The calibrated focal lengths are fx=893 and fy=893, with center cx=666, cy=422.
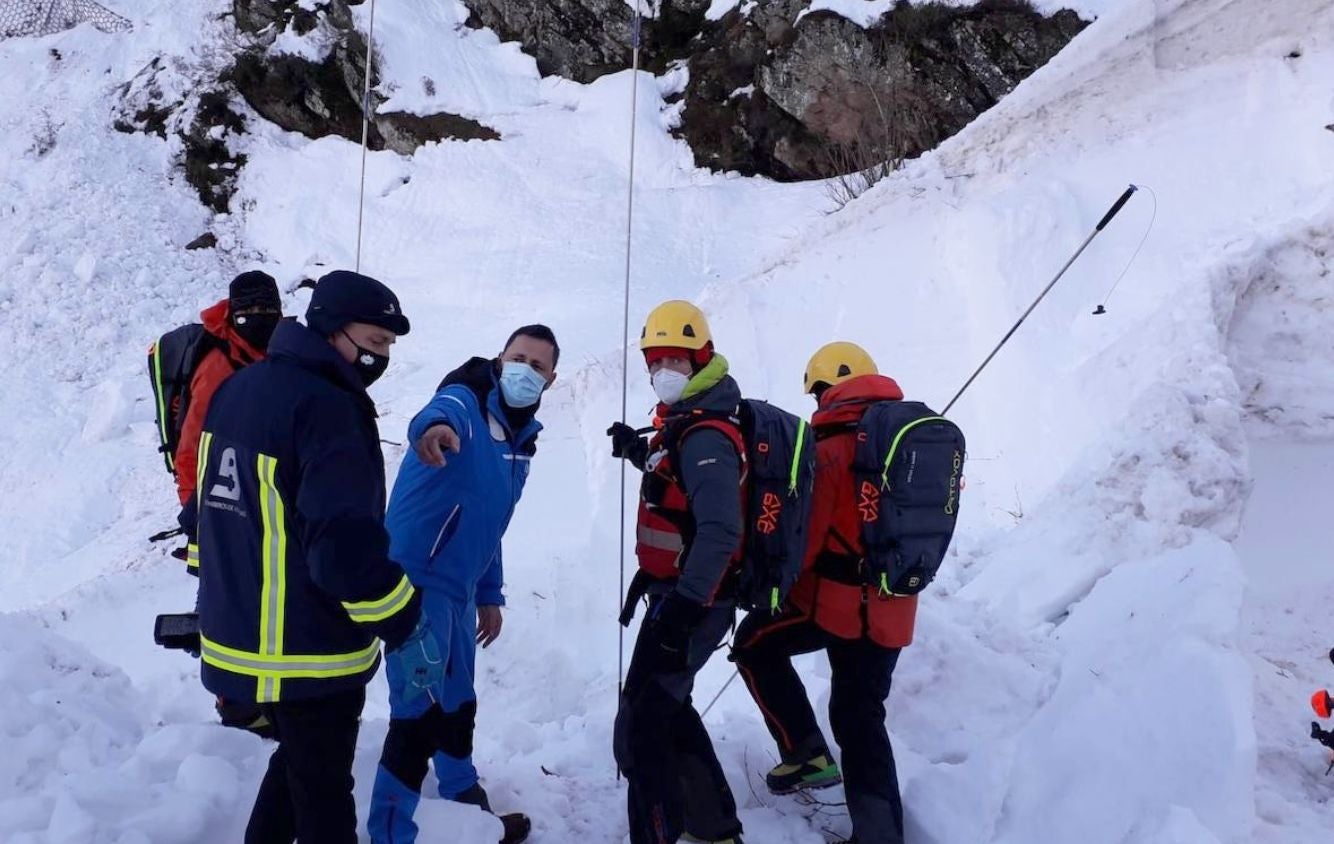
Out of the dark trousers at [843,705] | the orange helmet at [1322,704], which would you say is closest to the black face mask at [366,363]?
the dark trousers at [843,705]

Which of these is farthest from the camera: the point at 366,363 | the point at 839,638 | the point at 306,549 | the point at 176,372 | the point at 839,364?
the point at 176,372

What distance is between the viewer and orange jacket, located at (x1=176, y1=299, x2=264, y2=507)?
11.8 ft

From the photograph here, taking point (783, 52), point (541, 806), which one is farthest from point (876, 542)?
point (783, 52)

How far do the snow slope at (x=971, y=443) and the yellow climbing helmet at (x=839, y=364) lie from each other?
4.86 ft

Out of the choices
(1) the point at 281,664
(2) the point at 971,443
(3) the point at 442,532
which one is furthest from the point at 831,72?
(1) the point at 281,664

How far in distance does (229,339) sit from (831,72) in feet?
46.8

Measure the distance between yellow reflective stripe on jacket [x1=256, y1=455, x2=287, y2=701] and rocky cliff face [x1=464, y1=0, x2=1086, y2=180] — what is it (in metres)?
13.3

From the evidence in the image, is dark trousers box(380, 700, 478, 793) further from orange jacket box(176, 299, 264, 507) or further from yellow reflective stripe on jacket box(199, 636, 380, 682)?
orange jacket box(176, 299, 264, 507)

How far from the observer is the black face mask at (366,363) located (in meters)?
2.40

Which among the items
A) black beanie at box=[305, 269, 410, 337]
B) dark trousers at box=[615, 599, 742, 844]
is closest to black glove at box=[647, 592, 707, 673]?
dark trousers at box=[615, 599, 742, 844]

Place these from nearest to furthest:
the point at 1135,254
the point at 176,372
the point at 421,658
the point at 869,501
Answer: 1. the point at 421,658
2. the point at 869,501
3. the point at 176,372
4. the point at 1135,254

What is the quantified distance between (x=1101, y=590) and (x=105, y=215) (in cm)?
1883

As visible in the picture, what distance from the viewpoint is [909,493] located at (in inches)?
117

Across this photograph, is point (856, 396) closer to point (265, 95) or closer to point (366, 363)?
A: point (366, 363)
